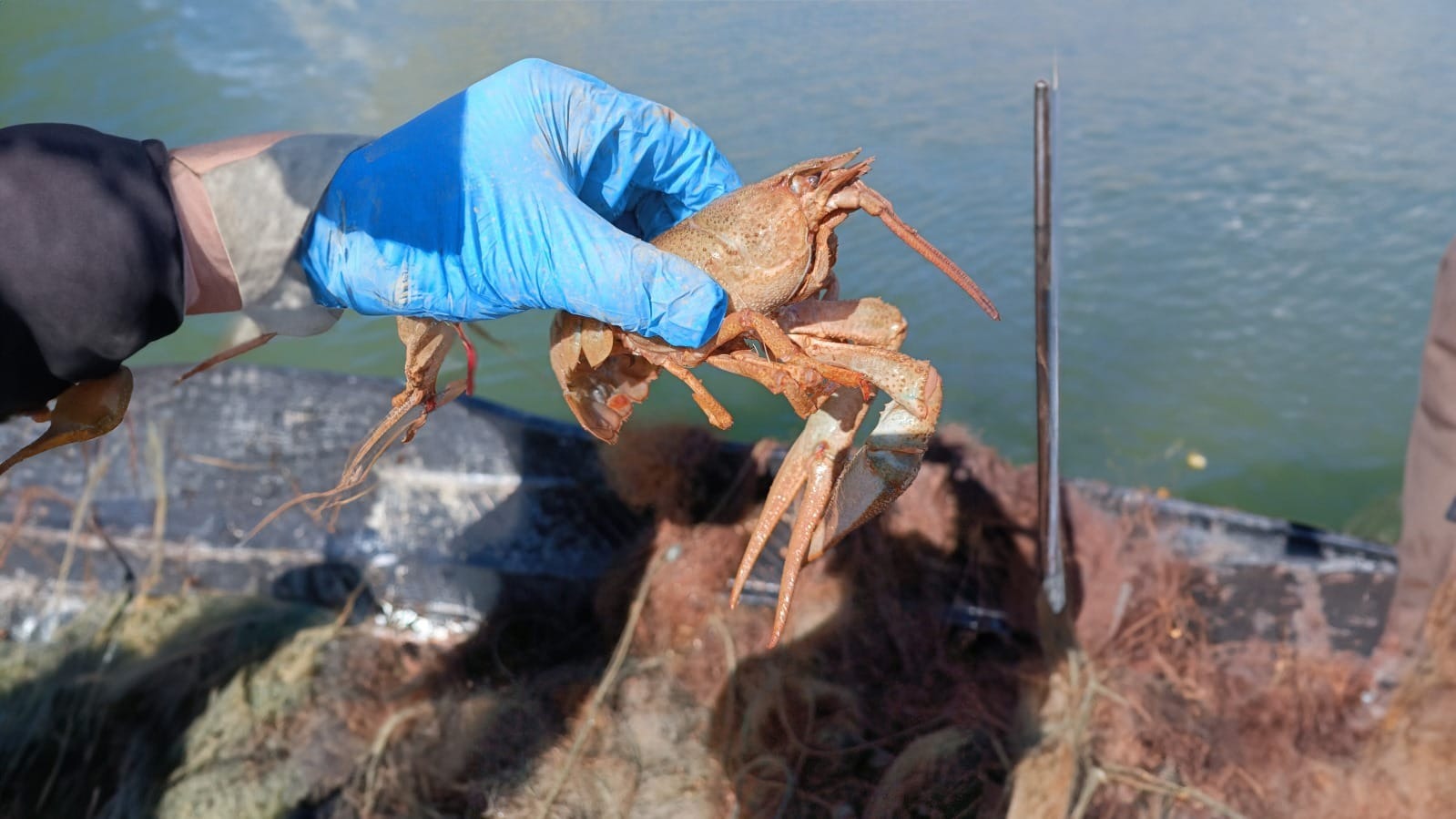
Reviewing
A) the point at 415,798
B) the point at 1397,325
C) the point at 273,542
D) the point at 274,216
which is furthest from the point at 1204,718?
the point at 1397,325

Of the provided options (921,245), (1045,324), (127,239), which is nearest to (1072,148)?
(1045,324)

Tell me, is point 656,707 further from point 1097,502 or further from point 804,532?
point 1097,502

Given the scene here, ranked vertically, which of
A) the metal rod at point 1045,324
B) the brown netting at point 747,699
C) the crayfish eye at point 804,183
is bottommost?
the brown netting at point 747,699

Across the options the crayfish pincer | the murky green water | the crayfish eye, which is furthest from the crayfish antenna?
the murky green water

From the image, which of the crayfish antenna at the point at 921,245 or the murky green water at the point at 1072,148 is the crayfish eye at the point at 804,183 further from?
the murky green water at the point at 1072,148

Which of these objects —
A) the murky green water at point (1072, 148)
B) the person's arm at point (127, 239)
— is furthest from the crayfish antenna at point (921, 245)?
the murky green water at point (1072, 148)

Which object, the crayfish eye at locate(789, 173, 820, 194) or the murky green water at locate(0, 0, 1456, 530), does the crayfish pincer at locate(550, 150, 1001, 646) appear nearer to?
the crayfish eye at locate(789, 173, 820, 194)
